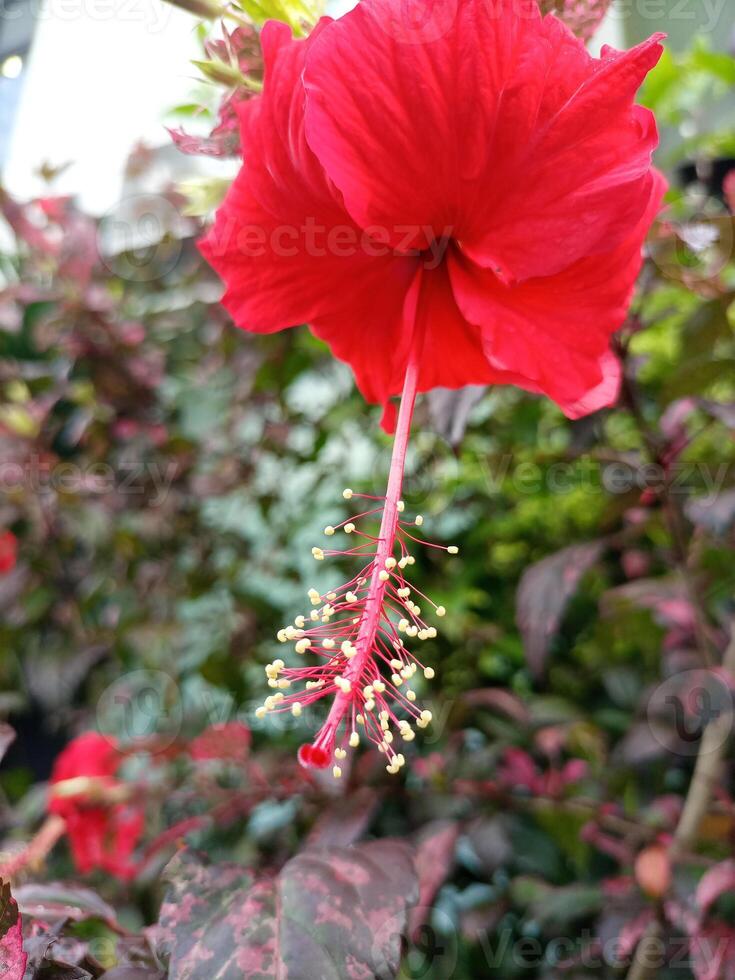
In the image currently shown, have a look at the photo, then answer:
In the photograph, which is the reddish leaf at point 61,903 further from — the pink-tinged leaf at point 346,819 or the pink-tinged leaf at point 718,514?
the pink-tinged leaf at point 718,514

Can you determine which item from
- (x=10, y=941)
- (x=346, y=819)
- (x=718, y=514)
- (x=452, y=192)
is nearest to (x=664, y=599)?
(x=718, y=514)

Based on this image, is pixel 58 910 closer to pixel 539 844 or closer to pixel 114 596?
pixel 539 844

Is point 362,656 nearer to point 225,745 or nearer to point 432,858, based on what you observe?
point 432,858

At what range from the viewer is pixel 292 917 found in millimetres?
391

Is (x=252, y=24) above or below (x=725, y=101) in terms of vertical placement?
above

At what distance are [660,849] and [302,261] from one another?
549mm

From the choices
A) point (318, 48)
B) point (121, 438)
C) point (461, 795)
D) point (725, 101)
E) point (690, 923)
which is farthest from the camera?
point (725, 101)

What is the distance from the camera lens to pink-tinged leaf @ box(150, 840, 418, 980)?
0.36 meters

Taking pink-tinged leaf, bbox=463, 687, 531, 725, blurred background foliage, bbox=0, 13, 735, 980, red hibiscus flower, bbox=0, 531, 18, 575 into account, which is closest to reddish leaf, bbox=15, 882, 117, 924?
blurred background foliage, bbox=0, 13, 735, 980

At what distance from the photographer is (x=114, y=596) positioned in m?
1.17

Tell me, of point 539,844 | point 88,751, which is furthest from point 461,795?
point 88,751

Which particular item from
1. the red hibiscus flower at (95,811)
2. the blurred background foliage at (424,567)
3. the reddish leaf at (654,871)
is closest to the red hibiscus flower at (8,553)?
the blurred background foliage at (424,567)

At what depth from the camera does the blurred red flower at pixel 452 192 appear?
36cm

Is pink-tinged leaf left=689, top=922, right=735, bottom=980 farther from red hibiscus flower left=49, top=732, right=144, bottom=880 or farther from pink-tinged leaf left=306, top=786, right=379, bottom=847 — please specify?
red hibiscus flower left=49, top=732, right=144, bottom=880
